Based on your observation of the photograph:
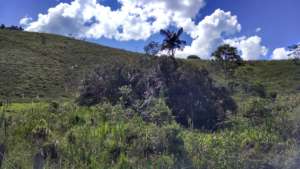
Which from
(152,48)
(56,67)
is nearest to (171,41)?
(152,48)

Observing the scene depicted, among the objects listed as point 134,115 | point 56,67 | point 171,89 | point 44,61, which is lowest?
point 134,115

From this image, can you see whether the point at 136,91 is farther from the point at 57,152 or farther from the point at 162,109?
the point at 57,152

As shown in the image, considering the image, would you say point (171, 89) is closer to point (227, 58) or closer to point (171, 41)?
point (171, 41)

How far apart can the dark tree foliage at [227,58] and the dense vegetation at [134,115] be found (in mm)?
207

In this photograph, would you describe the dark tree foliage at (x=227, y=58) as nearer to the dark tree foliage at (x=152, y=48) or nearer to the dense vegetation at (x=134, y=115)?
the dense vegetation at (x=134, y=115)

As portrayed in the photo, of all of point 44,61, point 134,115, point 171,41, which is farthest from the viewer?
point 44,61

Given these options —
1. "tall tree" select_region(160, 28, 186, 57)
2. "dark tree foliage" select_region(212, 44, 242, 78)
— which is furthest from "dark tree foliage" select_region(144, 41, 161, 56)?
"dark tree foliage" select_region(212, 44, 242, 78)

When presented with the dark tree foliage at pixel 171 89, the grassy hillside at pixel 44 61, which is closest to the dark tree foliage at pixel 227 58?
the grassy hillside at pixel 44 61

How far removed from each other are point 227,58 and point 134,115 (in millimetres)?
43820

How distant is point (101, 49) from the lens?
2420 inches

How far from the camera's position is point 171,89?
70.6 ft

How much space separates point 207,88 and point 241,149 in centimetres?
1586

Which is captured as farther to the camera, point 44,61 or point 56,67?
point 44,61

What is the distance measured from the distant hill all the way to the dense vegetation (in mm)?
135
